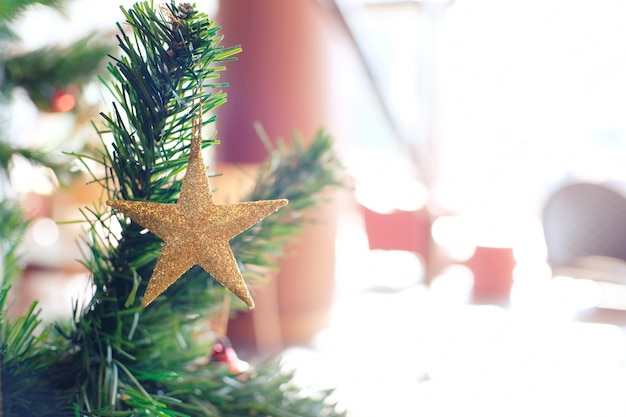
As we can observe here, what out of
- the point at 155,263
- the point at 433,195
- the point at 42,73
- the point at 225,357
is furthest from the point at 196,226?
the point at 433,195

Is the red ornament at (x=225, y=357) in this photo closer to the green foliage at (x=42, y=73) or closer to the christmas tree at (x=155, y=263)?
the christmas tree at (x=155, y=263)

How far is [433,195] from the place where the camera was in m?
2.46

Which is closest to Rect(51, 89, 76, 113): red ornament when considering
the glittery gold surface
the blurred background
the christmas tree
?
the blurred background

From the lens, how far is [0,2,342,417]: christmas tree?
22 cm

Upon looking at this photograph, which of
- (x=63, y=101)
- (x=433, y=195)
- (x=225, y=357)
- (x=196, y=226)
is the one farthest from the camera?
(x=433, y=195)

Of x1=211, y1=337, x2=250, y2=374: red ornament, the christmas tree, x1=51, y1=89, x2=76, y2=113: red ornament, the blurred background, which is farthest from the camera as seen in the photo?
the blurred background

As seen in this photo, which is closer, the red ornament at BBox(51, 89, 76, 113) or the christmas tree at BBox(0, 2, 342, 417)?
the christmas tree at BBox(0, 2, 342, 417)

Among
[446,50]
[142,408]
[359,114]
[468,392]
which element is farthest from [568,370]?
[359,114]

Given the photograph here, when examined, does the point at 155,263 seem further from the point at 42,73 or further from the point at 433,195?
the point at 433,195

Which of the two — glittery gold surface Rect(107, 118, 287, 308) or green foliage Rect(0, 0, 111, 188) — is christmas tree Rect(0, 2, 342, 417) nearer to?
glittery gold surface Rect(107, 118, 287, 308)

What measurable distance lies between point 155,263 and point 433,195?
2261 millimetres

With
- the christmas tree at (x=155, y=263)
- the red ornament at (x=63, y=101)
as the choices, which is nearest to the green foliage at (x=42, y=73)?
the red ornament at (x=63, y=101)

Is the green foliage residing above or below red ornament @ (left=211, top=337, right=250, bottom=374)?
above

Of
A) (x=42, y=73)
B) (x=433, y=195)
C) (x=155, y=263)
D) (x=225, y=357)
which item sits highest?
(x=42, y=73)
